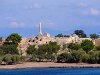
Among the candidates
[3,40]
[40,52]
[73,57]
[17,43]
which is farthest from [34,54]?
[3,40]

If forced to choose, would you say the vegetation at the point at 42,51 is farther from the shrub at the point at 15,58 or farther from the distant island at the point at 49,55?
the shrub at the point at 15,58

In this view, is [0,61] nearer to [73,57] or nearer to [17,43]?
[73,57]

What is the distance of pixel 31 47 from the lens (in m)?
149

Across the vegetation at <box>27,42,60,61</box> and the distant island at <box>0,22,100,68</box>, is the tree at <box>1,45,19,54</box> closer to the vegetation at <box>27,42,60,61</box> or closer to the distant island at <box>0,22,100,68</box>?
the distant island at <box>0,22,100,68</box>

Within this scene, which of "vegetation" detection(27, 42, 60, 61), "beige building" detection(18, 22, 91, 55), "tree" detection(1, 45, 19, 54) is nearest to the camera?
"vegetation" detection(27, 42, 60, 61)

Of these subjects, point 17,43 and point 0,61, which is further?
point 17,43

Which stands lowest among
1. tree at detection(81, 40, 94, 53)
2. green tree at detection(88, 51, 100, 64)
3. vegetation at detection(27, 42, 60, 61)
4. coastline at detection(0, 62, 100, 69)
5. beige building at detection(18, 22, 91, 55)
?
coastline at detection(0, 62, 100, 69)

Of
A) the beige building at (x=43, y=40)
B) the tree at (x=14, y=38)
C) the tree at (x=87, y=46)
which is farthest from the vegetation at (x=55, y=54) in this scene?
the beige building at (x=43, y=40)

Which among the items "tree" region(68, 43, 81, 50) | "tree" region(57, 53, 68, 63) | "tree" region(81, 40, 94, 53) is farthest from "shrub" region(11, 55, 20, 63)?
"tree" region(81, 40, 94, 53)

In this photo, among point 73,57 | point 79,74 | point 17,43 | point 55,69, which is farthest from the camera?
point 17,43

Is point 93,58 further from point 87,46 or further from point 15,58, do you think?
point 15,58

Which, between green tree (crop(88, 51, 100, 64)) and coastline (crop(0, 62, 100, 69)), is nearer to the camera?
coastline (crop(0, 62, 100, 69))

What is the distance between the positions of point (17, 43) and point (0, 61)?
106 ft

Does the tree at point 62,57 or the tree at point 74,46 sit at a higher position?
the tree at point 74,46
